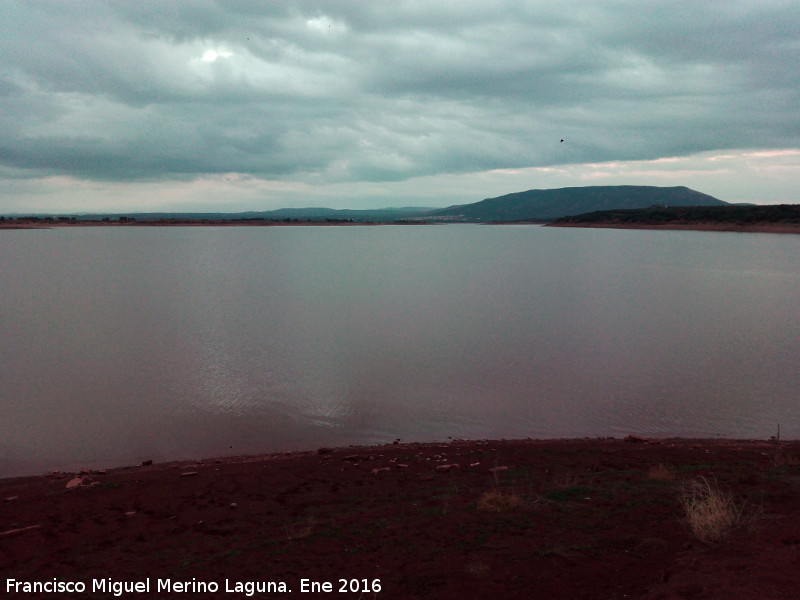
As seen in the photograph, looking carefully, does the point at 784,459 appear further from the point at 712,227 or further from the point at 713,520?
the point at 712,227

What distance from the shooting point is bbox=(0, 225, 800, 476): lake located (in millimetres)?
12273

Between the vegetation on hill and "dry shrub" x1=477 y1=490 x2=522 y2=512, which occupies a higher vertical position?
the vegetation on hill

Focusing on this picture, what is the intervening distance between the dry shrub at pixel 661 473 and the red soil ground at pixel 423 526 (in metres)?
0.05

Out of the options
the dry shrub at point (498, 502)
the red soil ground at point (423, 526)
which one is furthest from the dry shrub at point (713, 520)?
the dry shrub at point (498, 502)

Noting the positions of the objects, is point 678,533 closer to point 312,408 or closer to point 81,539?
point 81,539

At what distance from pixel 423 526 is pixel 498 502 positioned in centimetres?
104

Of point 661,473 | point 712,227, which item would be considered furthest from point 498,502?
point 712,227

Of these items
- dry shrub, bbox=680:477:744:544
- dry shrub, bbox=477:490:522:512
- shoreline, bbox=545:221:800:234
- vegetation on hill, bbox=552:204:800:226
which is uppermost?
vegetation on hill, bbox=552:204:800:226

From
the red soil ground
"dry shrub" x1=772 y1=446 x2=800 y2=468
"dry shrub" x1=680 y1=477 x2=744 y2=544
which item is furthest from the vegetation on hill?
"dry shrub" x1=680 y1=477 x2=744 y2=544

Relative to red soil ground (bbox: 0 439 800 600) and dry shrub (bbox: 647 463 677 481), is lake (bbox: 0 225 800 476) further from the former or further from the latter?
dry shrub (bbox: 647 463 677 481)

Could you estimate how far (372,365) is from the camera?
17.2 m

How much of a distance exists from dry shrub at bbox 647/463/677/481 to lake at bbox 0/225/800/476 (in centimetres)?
348

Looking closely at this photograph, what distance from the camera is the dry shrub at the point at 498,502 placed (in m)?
7.12

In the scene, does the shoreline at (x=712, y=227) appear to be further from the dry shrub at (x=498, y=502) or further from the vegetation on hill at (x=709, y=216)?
the dry shrub at (x=498, y=502)
